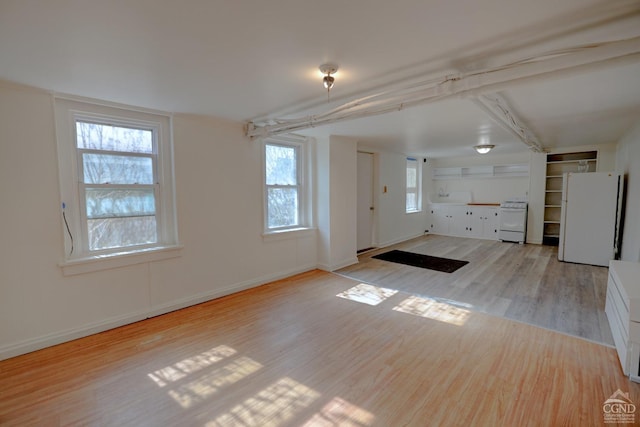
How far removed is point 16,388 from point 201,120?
9.51 ft

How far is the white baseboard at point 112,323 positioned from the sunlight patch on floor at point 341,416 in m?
2.31

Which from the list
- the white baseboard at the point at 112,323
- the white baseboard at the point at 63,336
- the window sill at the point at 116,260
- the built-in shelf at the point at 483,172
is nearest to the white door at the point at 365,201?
the white baseboard at the point at 112,323

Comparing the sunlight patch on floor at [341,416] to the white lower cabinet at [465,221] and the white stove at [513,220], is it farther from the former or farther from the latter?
the white lower cabinet at [465,221]

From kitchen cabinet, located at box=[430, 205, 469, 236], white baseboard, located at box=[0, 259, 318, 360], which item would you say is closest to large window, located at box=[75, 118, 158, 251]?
white baseboard, located at box=[0, 259, 318, 360]

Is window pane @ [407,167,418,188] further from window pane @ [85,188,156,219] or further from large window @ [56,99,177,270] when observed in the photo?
window pane @ [85,188,156,219]

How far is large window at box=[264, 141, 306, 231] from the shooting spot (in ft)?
14.8

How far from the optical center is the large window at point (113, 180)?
9.21 ft

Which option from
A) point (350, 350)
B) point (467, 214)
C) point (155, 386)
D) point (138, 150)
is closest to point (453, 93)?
point (350, 350)

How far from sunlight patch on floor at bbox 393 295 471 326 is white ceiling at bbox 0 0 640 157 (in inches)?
89.0

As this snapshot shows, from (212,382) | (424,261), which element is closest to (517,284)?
(424,261)

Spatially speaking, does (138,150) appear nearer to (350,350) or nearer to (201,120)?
(201,120)

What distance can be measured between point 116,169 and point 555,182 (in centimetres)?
869

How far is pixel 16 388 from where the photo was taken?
2.10m

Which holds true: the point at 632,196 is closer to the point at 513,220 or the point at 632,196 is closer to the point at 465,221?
the point at 513,220
